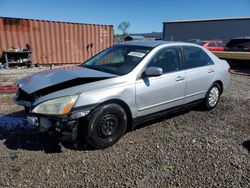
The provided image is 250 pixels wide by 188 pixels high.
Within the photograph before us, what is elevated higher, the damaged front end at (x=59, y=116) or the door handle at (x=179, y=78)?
the door handle at (x=179, y=78)

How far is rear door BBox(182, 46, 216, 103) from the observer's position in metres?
4.39

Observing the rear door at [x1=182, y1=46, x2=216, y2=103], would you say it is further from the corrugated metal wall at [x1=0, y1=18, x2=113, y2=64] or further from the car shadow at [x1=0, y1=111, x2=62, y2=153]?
the corrugated metal wall at [x1=0, y1=18, x2=113, y2=64]

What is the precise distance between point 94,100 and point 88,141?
1.94ft

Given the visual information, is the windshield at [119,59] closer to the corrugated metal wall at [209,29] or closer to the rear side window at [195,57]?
the rear side window at [195,57]

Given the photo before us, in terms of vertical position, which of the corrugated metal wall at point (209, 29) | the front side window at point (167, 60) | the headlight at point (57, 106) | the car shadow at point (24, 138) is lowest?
the car shadow at point (24, 138)

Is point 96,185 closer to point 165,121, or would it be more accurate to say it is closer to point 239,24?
point 165,121

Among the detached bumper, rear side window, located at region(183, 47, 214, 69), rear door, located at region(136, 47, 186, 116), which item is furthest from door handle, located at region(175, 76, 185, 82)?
the detached bumper

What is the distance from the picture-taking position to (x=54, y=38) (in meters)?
12.9

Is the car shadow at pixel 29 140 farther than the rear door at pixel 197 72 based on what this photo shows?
No

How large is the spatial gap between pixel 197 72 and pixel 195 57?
35cm

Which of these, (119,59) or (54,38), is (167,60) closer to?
(119,59)

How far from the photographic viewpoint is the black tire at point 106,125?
313cm

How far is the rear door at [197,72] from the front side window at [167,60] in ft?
0.70

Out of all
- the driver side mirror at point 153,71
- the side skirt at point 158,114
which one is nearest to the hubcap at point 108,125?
the side skirt at point 158,114
